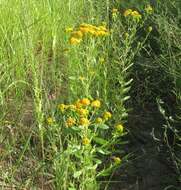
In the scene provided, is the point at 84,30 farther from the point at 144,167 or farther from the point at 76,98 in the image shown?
the point at 144,167

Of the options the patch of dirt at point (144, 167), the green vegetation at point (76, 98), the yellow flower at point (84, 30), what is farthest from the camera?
the patch of dirt at point (144, 167)

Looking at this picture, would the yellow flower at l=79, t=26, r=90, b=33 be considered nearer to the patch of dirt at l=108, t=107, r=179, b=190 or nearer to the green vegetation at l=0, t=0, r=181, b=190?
the green vegetation at l=0, t=0, r=181, b=190

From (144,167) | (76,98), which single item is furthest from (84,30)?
(144,167)

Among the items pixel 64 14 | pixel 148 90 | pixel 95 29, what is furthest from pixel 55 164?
pixel 64 14

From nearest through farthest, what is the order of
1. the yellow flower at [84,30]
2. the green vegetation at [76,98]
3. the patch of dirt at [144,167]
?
1. the green vegetation at [76,98]
2. the yellow flower at [84,30]
3. the patch of dirt at [144,167]

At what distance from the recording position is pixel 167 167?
8.25 feet

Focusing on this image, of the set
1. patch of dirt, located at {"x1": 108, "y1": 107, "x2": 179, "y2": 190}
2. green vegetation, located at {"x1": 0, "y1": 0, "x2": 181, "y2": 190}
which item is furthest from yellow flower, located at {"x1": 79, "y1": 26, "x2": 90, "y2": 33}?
patch of dirt, located at {"x1": 108, "y1": 107, "x2": 179, "y2": 190}

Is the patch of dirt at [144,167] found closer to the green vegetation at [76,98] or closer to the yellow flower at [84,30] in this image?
the green vegetation at [76,98]

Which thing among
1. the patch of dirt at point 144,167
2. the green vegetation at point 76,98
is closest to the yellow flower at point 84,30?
the green vegetation at point 76,98

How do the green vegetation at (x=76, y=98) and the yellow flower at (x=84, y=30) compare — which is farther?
the yellow flower at (x=84, y=30)

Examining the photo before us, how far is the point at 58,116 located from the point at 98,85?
0.31m

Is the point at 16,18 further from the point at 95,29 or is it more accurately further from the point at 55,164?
the point at 55,164

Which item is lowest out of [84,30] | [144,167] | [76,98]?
[144,167]

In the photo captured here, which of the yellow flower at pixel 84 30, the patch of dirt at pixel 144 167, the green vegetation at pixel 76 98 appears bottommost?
the patch of dirt at pixel 144 167
